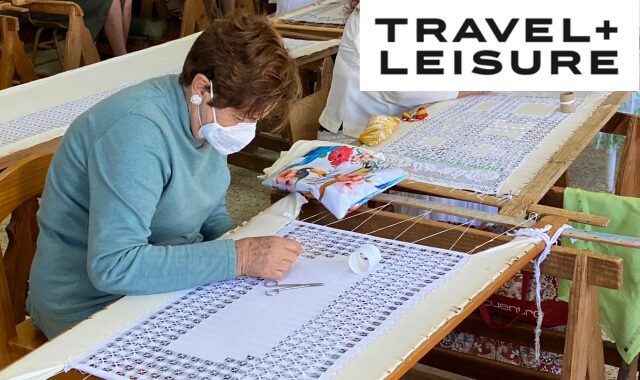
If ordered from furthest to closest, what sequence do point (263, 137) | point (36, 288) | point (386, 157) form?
point (263, 137)
point (386, 157)
point (36, 288)

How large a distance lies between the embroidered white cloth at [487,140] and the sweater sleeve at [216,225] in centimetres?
43

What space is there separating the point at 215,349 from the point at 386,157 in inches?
36.0

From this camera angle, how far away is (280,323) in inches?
51.3

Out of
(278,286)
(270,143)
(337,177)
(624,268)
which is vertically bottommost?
(270,143)

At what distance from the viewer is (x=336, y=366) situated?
1182 mm

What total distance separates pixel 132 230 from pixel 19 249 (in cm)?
58

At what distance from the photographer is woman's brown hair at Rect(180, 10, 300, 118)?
1.44m

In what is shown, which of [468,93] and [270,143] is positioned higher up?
[468,93]

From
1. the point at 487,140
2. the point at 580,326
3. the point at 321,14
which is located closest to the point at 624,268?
the point at 580,326

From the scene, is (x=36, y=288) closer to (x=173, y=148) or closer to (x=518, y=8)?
(x=173, y=148)

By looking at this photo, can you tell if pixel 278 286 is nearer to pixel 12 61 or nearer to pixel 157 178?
pixel 157 178

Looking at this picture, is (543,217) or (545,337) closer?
(543,217)

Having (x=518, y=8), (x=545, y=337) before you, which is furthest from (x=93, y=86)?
(x=545, y=337)

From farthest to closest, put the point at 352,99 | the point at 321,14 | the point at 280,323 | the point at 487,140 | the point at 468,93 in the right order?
the point at 321,14 → the point at 352,99 → the point at 468,93 → the point at 487,140 → the point at 280,323
